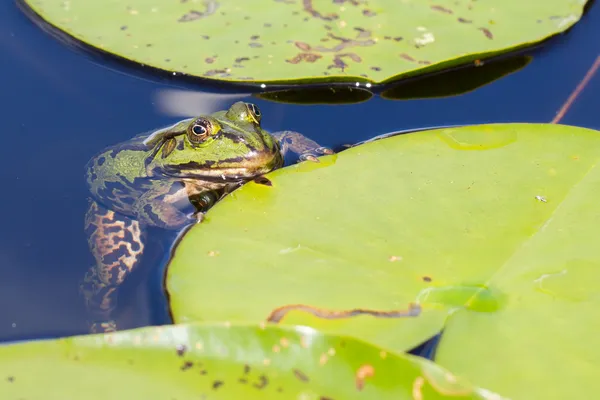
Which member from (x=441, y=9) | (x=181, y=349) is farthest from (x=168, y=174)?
(x=441, y=9)

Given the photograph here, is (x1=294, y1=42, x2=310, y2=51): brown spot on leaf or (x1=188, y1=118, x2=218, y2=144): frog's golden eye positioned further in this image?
(x1=294, y1=42, x2=310, y2=51): brown spot on leaf

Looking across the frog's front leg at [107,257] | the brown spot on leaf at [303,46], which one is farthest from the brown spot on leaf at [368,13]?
the frog's front leg at [107,257]

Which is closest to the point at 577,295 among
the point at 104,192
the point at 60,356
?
the point at 60,356

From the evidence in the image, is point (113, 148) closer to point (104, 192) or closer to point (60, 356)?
point (104, 192)

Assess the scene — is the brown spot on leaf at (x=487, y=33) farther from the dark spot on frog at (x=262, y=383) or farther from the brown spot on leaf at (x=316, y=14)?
the dark spot on frog at (x=262, y=383)

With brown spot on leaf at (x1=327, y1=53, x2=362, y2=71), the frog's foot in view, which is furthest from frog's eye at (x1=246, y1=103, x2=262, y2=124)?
the frog's foot

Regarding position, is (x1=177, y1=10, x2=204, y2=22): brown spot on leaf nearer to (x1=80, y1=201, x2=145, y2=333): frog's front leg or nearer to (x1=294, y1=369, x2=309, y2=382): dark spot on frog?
(x1=80, y1=201, x2=145, y2=333): frog's front leg

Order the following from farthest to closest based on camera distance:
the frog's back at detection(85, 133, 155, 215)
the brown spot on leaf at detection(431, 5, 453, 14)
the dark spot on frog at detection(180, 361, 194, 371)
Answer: the brown spot on leaf at detection(431, 5, 453, 14), the frog's back at detection(85, 133, 155, 215), the dark spot on frog at detection(180, 361, 194, 371)
